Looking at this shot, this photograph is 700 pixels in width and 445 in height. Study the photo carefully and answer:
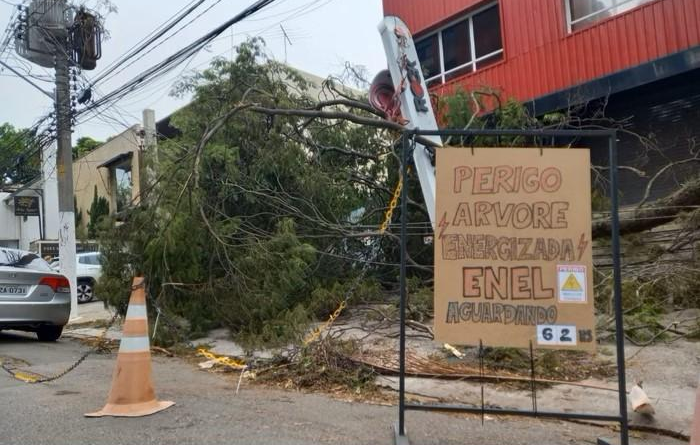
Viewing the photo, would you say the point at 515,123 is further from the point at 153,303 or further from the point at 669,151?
the point at 153,303

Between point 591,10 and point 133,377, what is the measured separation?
10945 mm

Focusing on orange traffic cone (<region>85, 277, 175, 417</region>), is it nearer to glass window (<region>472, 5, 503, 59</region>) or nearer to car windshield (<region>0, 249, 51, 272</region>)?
car windshield (<region>0, 249, 51, 272</region>)

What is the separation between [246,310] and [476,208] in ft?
15.1

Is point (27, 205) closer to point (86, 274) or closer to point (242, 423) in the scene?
point (86, 274)

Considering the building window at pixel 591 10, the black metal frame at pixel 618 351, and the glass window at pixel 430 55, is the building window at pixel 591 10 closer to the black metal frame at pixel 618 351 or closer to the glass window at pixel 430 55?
the glass window at pixel 430 55

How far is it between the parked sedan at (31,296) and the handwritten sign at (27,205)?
21.6 meters

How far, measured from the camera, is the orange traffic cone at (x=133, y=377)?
4.64 metres

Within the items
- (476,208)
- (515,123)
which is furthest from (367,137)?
(476,208)

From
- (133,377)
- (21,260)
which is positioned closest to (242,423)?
(133,377)

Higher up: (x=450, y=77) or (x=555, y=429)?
(x=450, y=77)

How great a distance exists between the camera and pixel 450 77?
1440 centimetres

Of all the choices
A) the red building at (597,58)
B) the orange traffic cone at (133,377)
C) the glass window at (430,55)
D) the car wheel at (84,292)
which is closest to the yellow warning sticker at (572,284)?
the orange traffic cone at (133,377)

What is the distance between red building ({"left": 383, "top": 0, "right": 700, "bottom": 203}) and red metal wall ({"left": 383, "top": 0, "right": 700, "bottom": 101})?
2cm

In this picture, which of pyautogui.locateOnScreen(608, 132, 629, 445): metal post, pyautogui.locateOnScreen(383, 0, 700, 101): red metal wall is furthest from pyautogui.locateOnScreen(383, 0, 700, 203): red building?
pyautogui.locateOnScreen(608, 132, 629, 445): metal post
